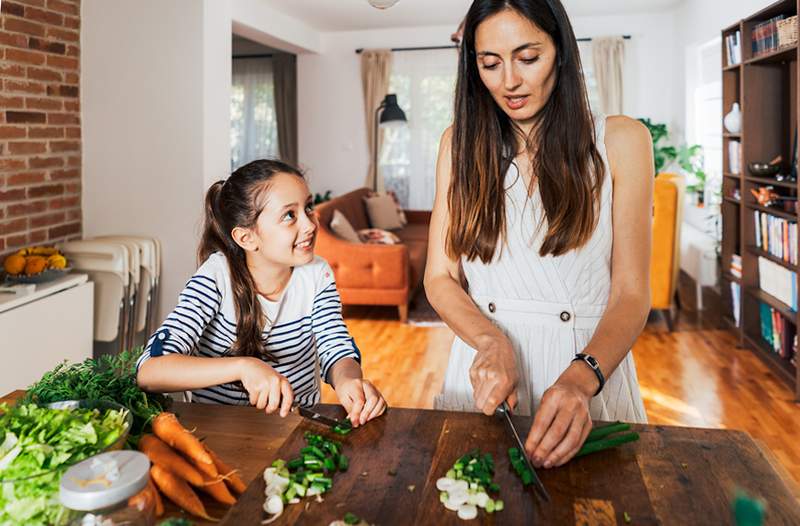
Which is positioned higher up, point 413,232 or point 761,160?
point 761,160

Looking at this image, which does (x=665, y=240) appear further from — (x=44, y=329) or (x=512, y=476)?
(x=512, y=476)

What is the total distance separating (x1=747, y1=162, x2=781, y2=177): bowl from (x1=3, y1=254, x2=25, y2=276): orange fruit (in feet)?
13.3

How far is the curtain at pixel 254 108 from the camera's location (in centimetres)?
965

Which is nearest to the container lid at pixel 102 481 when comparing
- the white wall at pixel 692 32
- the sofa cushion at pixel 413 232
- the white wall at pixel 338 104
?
the white wall at pixel 692 32

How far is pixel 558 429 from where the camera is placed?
1.03 meters

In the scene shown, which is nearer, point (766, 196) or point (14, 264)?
point (14, 264)

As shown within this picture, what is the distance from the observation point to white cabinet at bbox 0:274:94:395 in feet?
9.61

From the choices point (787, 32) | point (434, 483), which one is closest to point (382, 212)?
point (787, 32)

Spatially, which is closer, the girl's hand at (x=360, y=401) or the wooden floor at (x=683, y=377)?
the girl's hand at (x=360, y=401)

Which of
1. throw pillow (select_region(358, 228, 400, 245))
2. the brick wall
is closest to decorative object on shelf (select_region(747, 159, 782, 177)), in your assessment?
throw pillow (select_region(358, 228, 400, 245))

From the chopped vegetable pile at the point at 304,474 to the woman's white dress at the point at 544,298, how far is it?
476 mm

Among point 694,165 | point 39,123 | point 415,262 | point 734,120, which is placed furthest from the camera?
point 694,165

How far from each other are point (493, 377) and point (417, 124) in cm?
775

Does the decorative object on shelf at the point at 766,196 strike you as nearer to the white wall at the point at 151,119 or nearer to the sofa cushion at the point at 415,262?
the sofa cushion at the point at 415,262
